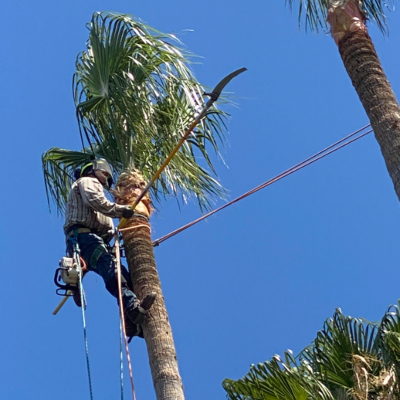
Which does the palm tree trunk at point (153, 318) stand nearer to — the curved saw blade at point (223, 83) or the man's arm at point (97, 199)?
the man's arm at point (97, 199)

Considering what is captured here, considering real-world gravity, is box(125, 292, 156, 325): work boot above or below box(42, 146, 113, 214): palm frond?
below

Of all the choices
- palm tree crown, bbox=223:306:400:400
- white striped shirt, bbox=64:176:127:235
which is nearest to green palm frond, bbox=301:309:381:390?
palm tree crown, bbox=223:306:400:400

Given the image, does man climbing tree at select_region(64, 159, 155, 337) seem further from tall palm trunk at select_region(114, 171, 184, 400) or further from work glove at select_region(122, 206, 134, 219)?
tall palm trunk at select_region(114, 171, 184, 400)

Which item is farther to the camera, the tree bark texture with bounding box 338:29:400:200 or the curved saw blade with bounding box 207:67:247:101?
the tree bark texture with bounding box 338:29:400:200

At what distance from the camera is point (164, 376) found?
7.32 m

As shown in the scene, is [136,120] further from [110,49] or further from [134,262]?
[134,262]

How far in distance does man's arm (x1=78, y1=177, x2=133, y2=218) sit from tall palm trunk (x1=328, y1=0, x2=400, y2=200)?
2464 millimetres

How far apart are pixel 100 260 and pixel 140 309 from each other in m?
0.96

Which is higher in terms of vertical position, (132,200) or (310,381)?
(132,200)

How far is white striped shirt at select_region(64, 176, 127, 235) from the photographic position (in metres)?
8.75

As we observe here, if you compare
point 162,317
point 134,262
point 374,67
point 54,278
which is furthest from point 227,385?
point 374,67

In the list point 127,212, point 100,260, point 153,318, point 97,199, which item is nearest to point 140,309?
point 153,318

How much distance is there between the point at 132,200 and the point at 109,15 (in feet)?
6.57

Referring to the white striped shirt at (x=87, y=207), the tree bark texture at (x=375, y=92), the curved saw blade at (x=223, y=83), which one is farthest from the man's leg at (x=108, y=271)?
the tree bark texture at (x=375, y=92)
